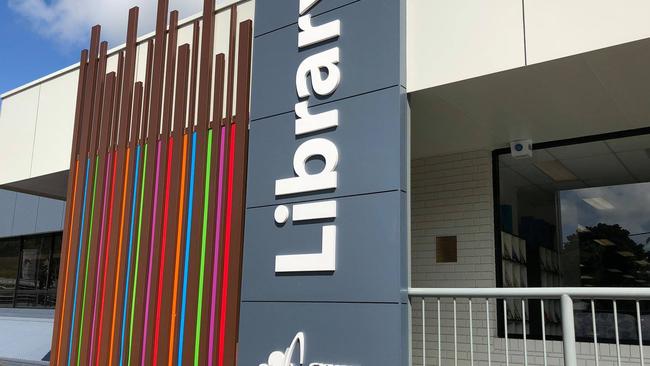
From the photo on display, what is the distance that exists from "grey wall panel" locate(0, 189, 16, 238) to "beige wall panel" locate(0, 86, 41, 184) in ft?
26.0

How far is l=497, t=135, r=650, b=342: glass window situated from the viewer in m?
5.68

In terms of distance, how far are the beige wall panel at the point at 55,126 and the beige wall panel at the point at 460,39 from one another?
15.6 ft

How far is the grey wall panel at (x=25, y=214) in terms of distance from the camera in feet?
49.2

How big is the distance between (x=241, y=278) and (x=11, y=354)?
6.78 m

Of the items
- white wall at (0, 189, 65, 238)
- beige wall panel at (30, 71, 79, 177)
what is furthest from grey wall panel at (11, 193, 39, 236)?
beige wall panel at (30, 71, 79, 177)

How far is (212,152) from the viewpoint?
5703 mm

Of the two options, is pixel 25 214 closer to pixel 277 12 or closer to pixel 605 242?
pixel 277 12

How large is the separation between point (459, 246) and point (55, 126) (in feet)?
16.9

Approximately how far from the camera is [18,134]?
8.27 metres

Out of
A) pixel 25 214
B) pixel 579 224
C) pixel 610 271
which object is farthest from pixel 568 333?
pixel 25 214

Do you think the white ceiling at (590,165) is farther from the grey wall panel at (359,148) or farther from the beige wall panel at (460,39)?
the grey wall panel at (359,148)

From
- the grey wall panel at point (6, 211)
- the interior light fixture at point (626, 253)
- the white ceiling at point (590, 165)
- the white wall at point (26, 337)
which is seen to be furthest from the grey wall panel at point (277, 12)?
the grey wall panel at point (6, 211)

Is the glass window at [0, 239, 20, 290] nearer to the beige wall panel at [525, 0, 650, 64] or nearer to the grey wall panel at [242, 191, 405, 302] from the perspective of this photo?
the grey wall panel at [242, 191, 405, 302]

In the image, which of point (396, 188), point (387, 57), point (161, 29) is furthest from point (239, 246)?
point (161, 29)
